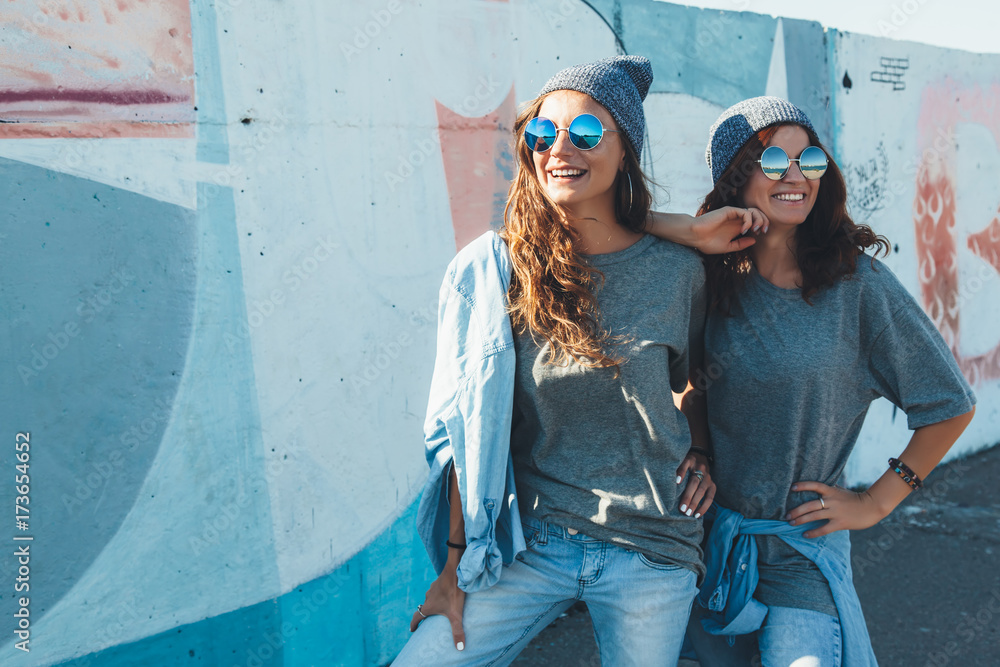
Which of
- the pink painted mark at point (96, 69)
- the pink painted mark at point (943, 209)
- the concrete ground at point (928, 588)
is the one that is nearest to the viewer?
the pink painted mark at point (96, 69)

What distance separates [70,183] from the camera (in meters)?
2.25

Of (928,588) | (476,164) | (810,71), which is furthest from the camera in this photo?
(810,71)

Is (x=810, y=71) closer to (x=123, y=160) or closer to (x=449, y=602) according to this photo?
(x=123, y=160)

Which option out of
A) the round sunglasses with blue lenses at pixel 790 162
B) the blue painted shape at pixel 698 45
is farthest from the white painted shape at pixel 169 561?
the blue painted shape at pixel 698 45

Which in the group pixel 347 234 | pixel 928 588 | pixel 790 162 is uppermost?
pixel 790 162

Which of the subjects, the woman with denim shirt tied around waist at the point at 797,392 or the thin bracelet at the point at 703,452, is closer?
the woman with denim shirt tied around waist at the point at 797,392

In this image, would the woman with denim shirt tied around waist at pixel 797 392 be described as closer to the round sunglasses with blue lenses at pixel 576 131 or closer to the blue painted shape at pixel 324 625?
the round sunglasses with blue lenses at pixel 576 131

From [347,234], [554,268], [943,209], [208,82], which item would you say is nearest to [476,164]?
[347,234]

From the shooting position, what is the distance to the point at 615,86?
69.6 inches

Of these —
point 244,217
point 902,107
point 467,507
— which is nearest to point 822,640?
point 467,507

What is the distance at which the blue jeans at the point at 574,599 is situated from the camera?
1665 millimetres

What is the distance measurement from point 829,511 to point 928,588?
7.67ft

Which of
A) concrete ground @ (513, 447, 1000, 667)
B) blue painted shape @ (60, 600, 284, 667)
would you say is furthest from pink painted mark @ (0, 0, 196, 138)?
concrete ground @ (513, 447, 1000, 667)

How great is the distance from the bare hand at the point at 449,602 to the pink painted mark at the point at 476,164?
1.60 m
